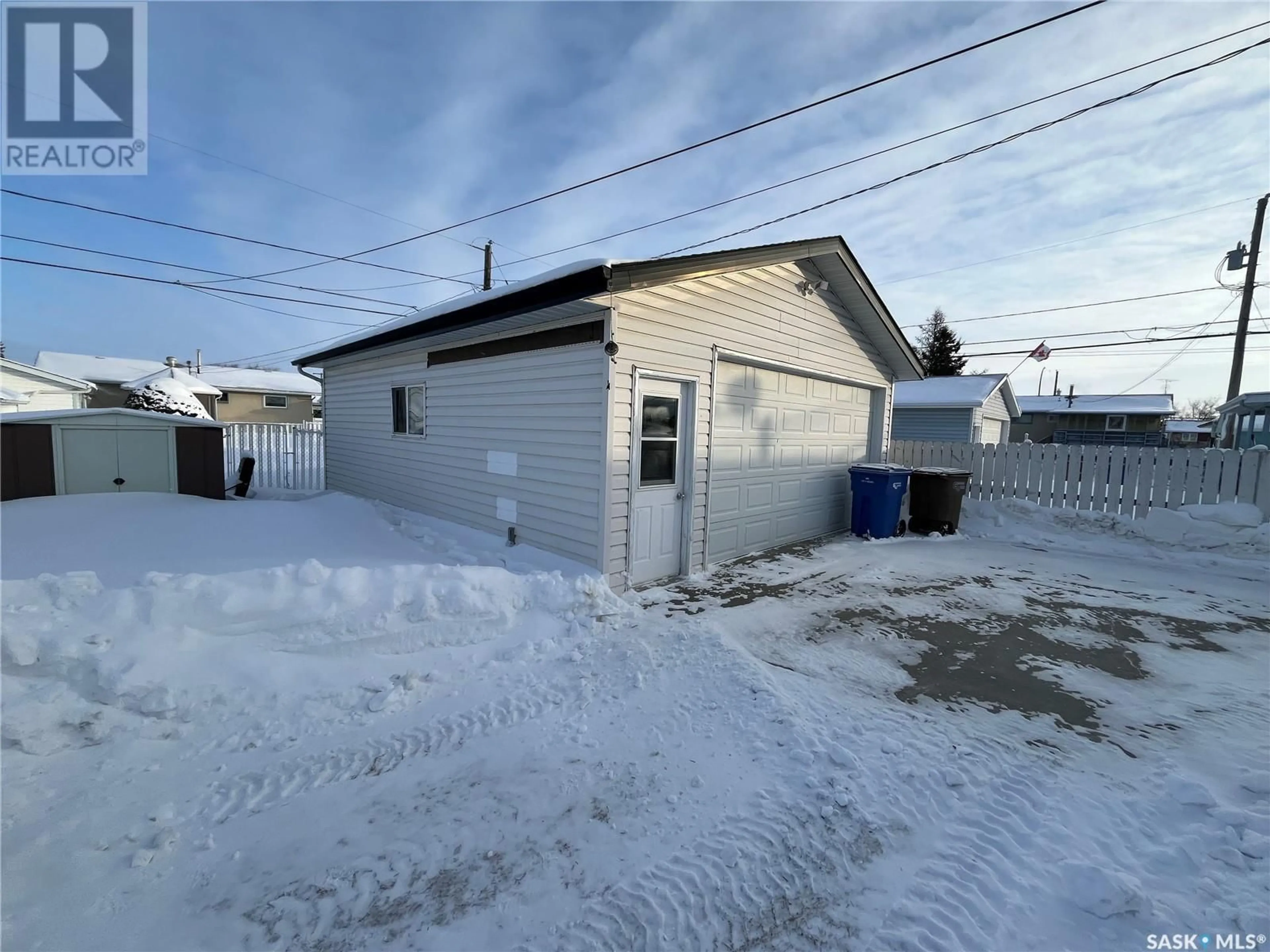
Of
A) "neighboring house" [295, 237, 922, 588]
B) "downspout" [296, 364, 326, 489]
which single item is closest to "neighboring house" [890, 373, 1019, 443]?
"neighboring house" [295, 237, 922, 588]

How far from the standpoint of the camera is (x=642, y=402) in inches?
221

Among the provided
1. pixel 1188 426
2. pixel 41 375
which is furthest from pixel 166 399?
pixel 1188 426

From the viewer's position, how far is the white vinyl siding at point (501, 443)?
5.46 metres

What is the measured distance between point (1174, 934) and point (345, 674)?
4382 millimetres

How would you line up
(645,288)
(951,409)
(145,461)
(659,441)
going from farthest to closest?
(951,409), (145,461), (659,441), (645,288)

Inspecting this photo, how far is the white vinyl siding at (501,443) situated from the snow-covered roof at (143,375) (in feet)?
70.8

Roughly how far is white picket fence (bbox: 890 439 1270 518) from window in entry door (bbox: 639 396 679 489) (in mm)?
7668

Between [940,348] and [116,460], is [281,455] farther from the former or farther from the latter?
[940,348]

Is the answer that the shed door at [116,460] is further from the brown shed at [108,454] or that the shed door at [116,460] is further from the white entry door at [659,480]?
the white entry door at [659,480]

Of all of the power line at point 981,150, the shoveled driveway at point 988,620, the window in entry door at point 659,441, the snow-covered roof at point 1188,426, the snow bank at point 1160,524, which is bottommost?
the shoveled driveway at point 988,620

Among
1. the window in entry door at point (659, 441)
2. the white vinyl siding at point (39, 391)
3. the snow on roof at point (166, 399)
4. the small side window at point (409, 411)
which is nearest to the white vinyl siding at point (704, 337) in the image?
the window in entry door at point (659, 441)

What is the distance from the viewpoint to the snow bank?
8062 mm

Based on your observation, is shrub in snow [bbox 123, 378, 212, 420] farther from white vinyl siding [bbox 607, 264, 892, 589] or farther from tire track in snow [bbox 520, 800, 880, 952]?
tire track in snow [bbox 520, 800, 880, 952]

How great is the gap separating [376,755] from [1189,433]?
62735mm
